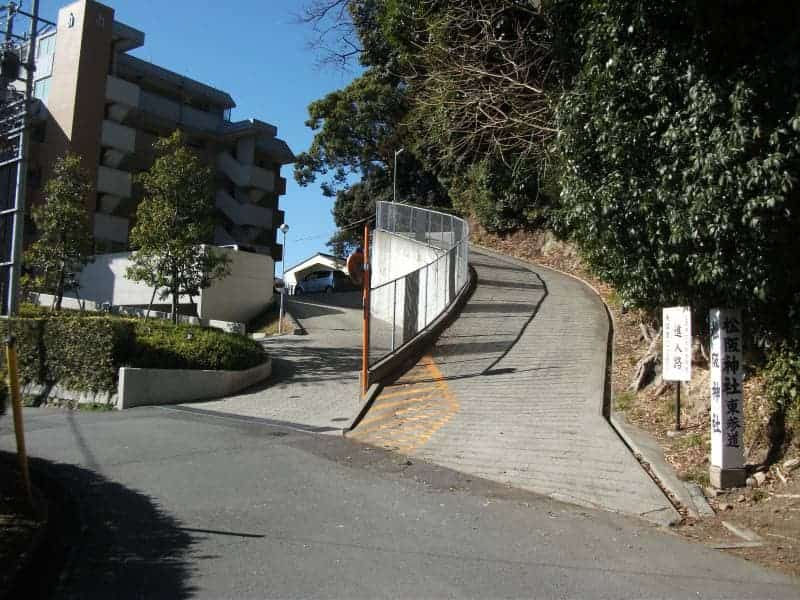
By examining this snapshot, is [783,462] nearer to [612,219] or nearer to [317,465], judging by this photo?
[612,219]

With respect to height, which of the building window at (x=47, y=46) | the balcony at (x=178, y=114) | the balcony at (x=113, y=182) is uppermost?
the building window at (x=47, y=46)

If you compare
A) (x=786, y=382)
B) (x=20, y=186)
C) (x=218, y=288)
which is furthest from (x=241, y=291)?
(x=786, y=382)

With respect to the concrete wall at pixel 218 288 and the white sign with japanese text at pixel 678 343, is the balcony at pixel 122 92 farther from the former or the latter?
the white sign with japanese text at pixel 678 343

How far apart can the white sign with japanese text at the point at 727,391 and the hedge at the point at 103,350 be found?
10278 mm

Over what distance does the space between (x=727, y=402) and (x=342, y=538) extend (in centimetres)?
461

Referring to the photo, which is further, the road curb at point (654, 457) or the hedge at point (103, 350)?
the hedge at point (103, 350)

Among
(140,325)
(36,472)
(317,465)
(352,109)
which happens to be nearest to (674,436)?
(317,465)

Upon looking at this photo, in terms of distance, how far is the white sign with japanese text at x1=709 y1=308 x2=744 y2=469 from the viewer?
24.5ft

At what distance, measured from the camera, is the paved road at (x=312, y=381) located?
12148mm

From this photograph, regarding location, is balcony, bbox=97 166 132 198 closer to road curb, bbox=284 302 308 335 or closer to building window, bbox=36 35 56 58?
building window, bbox=36 35 56 58

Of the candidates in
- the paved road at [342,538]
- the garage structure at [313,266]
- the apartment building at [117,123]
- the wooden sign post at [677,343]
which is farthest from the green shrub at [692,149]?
the garage structure at [313,266]

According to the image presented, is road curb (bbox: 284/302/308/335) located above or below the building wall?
below

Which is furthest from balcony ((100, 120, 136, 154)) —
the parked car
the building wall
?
the parked car

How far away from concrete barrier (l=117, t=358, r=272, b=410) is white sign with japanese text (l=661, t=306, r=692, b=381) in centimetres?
922
